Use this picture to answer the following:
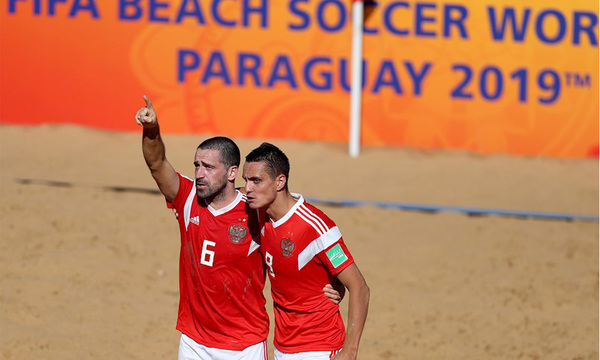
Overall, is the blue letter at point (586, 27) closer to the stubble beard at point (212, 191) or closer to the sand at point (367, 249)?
the sand at point (367, 249)

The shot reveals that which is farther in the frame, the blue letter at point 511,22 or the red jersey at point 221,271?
the blue letter at point 511,22

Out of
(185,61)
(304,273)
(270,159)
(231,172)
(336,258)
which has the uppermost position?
(185,61)

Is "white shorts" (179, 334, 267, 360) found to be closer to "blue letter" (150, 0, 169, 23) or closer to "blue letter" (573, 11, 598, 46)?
"blue letter" (150, 0, 169, 23)

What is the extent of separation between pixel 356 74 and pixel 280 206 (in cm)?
925

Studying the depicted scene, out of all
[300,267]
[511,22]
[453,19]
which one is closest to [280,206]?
[300,267]

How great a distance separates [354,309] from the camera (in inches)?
196

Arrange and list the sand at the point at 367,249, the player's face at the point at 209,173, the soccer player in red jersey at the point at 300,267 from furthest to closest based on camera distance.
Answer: the sand at the point at 367,249 < the player's face at the point at 209,173 < the soccer player in red jersey at the point at 300,267

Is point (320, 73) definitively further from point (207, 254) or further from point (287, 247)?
point (287, 247)

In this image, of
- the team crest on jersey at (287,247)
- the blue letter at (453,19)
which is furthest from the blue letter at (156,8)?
the team crest on jersey at (287,247)

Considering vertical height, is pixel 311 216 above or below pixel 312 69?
below

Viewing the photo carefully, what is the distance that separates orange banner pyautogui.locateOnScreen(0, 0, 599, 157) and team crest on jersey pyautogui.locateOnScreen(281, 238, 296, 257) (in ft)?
30.9

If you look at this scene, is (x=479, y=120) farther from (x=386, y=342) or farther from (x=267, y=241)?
(x=267, y=241)

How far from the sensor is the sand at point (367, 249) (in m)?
8.64

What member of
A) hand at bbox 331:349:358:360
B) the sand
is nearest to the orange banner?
the sand
